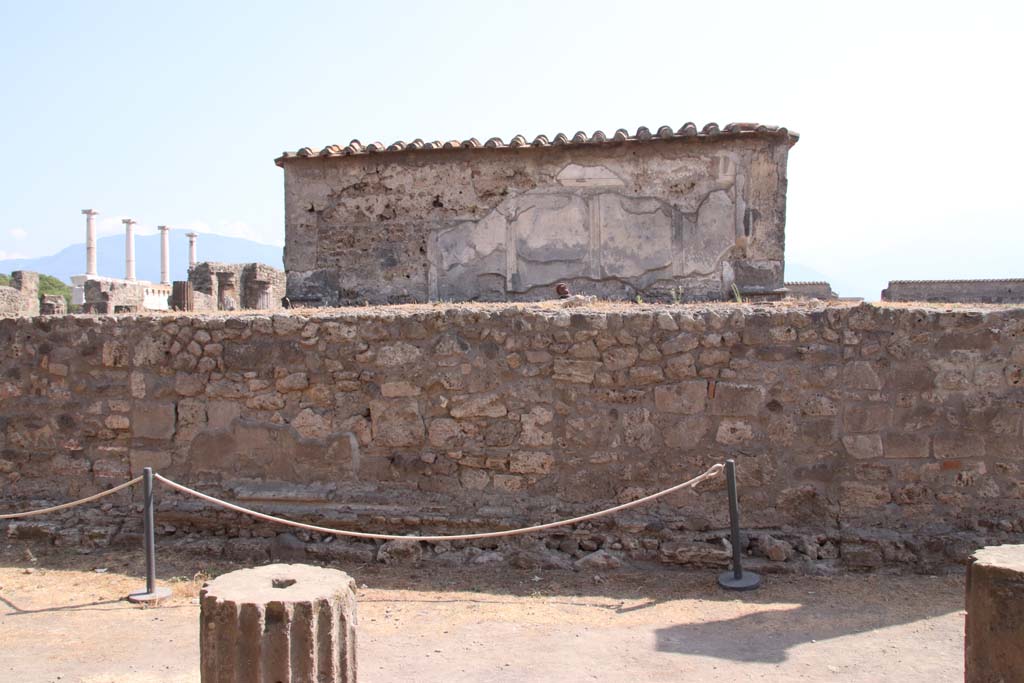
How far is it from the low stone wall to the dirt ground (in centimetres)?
29

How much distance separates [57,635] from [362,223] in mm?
7350

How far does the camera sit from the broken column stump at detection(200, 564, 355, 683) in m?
3.27

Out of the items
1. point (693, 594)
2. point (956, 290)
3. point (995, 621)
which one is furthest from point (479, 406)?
point (956, 290)

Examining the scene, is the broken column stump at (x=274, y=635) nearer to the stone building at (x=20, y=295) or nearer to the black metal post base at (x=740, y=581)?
the black metal post base at (x=740, y=581)

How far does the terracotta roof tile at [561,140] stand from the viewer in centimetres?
1041

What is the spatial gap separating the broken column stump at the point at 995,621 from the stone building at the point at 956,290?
21.2 m

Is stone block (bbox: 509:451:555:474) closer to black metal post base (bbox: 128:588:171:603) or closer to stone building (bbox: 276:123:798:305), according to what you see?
black metal post base (bbox: 128:588:171:603)

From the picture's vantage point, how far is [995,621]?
341 cm

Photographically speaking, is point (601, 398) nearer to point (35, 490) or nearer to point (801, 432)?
point (801, 432)

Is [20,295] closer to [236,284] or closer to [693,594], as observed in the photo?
[236,284]

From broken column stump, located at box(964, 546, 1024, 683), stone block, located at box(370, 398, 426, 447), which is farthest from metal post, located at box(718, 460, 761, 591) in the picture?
stone block, located at box(370, 398, 426, 447)

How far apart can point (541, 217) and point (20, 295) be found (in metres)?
15.1

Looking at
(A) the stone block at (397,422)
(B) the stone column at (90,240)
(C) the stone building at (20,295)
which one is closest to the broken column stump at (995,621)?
(A) the stone block at (397,422)

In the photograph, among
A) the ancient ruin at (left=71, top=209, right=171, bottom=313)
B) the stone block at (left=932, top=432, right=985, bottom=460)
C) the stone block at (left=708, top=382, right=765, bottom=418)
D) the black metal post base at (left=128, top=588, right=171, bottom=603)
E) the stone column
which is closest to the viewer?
the black metal post base at (left=128, top=588, right=171, bottom=603)
